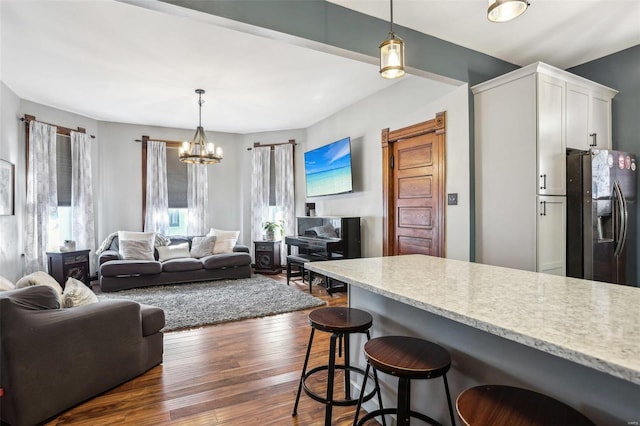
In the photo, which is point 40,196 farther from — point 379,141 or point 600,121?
point 600,121

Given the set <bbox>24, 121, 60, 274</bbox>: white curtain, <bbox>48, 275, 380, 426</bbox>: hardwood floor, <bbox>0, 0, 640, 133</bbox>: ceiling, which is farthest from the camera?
<bbox>24, 121, 60, 274</bbox>: white curtain

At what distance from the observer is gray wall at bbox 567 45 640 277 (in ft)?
11.1

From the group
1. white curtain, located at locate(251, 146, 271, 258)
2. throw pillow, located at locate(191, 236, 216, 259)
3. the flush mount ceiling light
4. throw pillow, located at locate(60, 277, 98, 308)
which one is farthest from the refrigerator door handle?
throw pillow, located at locate(191, 236, 216, 259)

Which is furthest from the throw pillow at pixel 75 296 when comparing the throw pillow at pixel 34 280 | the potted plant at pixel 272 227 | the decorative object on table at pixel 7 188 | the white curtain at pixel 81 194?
the potted plant at pixel 272 227

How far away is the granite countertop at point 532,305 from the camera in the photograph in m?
0.82

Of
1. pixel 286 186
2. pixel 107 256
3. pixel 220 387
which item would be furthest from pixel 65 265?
pixel 220 387

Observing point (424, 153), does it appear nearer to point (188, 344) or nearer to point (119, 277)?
point (188, 344)

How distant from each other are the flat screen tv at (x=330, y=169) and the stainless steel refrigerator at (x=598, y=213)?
2.71 meters

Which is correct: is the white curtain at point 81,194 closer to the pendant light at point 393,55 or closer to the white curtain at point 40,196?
the white curtain at point 40,196

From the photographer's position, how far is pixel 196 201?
269 inches

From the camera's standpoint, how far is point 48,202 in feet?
16.8

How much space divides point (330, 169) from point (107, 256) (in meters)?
3.76

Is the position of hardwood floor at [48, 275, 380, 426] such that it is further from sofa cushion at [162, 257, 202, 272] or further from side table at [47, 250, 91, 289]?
side table at [47, 250, 91, 289]

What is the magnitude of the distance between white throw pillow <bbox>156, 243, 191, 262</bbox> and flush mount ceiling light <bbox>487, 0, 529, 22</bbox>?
18.5ft
